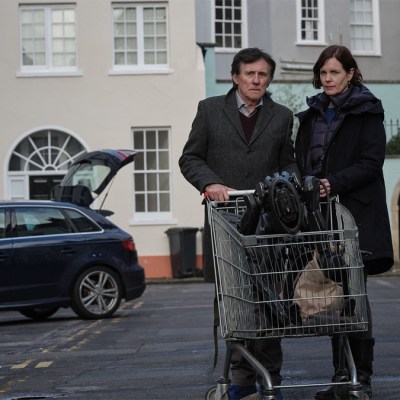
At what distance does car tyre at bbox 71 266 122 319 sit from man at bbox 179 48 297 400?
930 cm

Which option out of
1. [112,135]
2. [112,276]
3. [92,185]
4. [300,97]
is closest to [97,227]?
[112,276]

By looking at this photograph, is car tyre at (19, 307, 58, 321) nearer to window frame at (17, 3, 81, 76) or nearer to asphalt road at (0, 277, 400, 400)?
asphalt road at (0, 277, 400, 400)

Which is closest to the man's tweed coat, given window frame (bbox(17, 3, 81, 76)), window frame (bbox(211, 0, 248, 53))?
window frame (bbox(17, 3, 81, 76))

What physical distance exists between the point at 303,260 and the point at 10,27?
2674cm

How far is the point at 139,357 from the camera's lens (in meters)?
11.1

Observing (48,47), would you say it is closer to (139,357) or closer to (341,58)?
(139,357)

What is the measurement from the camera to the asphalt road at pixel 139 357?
8719 millimetres

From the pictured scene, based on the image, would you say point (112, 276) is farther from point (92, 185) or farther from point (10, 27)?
point (10, 27)

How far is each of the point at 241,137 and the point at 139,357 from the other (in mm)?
4082

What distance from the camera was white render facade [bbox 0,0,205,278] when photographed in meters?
32.1

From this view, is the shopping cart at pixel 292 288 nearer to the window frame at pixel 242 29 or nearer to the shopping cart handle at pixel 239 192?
the shopping cart handle at pixel 239 192

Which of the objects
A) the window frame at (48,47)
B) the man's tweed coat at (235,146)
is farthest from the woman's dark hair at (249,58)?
the window frame at (48,47)

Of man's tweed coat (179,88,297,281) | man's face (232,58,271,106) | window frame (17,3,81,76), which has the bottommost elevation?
man's tweed coat (179,88,297,281)

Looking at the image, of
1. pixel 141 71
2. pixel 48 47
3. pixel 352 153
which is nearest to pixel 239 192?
pixel 352 153
